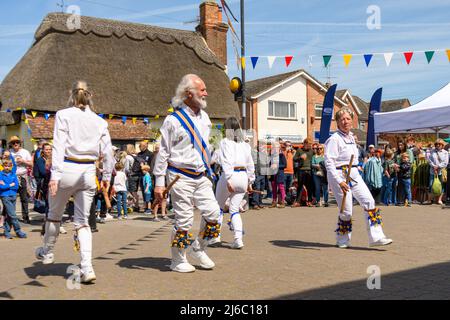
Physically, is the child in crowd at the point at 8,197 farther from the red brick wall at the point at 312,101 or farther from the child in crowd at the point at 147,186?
the red brick wall at the point at 312,101

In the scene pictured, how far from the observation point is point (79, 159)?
4926 millimetres

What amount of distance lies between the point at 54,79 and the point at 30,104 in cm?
229

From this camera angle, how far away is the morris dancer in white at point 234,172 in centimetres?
696

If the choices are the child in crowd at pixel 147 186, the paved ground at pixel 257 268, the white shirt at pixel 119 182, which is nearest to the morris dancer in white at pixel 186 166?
the paved ground at pixel 257 268

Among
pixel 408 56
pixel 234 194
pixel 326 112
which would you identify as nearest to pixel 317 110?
pixel 326 112

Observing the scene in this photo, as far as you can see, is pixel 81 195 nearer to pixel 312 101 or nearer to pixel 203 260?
pixel 203 260

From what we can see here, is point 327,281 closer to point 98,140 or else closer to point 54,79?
point 98,140

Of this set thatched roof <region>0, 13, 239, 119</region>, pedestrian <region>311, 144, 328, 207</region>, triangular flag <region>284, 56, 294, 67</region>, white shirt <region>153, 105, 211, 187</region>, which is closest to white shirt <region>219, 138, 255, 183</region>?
white shirt <region>153, 105, 211, 187</region>

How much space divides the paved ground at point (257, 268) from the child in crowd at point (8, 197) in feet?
1.32

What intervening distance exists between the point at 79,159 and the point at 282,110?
3145 centimetres

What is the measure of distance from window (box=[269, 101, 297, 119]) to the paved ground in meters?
26.2

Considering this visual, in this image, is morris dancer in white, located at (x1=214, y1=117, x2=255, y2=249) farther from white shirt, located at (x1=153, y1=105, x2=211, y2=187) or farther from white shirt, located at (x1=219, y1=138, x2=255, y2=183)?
white shirt, located at (x1=153, y1=105, x2=211, y2=187)

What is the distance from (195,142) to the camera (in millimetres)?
5316
